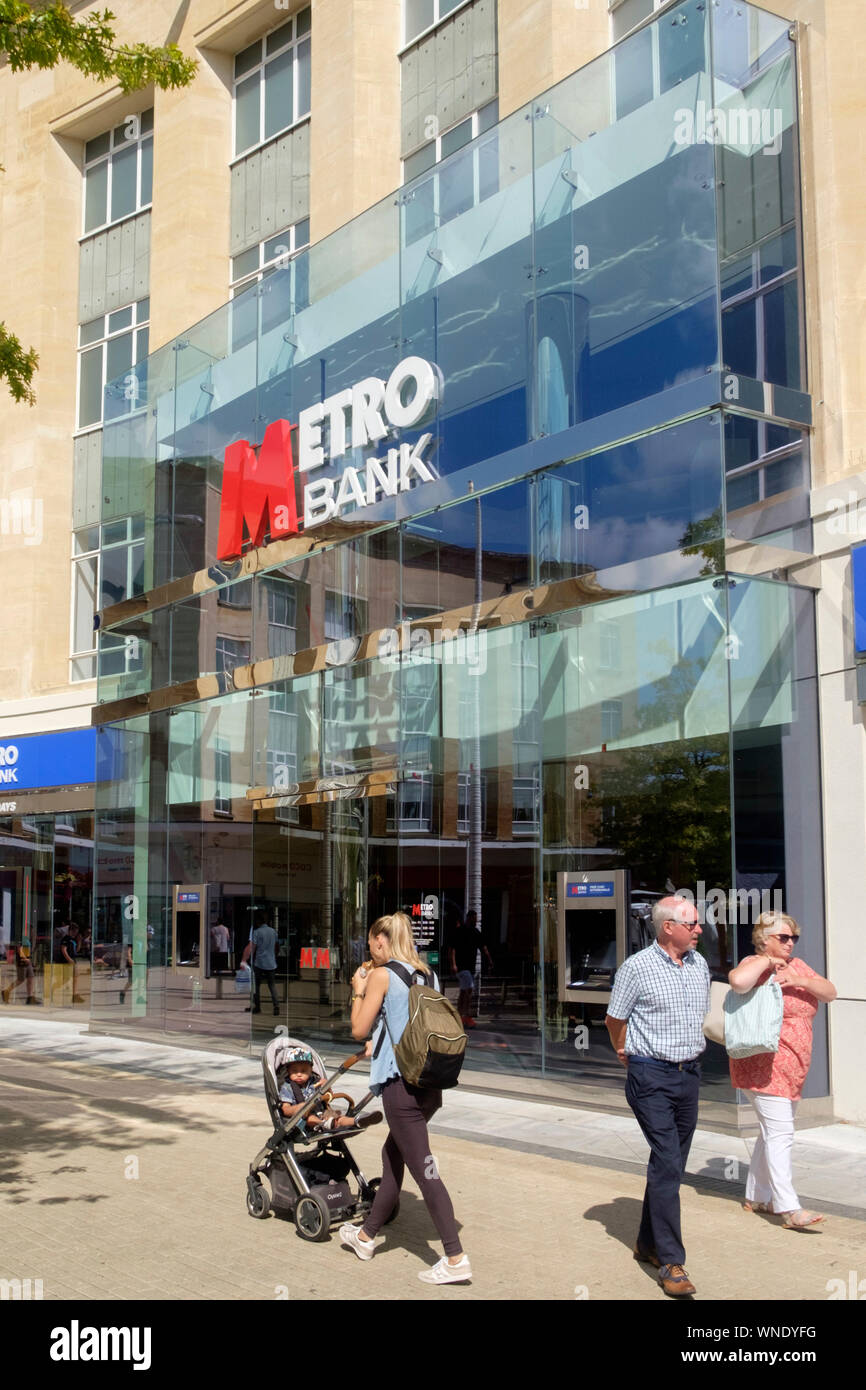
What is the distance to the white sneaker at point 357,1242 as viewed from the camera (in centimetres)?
661

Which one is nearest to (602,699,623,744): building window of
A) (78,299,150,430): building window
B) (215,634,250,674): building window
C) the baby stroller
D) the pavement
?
the pavement

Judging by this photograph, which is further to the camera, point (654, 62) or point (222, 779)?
point (222, 779)

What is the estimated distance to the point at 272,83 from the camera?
2256cm

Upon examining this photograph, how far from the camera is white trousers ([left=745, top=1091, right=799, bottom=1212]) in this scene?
7.38m

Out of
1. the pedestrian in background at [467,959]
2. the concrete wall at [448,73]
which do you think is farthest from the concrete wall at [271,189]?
the pedestrian in background at [467,959]

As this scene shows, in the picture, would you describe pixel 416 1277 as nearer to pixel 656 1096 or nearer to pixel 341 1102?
pixel 656 1096

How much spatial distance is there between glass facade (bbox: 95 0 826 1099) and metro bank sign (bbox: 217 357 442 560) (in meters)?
0.07

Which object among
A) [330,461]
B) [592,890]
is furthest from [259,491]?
[592,890]

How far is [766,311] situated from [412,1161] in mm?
8226

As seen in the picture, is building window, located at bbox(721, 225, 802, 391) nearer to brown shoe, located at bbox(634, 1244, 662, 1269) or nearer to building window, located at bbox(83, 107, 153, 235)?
brown shoe, located at bbox(634, 1244, 662, 1269)

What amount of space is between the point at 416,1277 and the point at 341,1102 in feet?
16.7

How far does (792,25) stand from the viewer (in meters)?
11.9

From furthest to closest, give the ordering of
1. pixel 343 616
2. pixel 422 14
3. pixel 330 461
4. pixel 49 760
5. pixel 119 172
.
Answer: pixel 119 172
pixel 49 760
pixel 422 14
pixel 330 461
pixel 343 616

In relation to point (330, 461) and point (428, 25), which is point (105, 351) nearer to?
point (428, 25)
